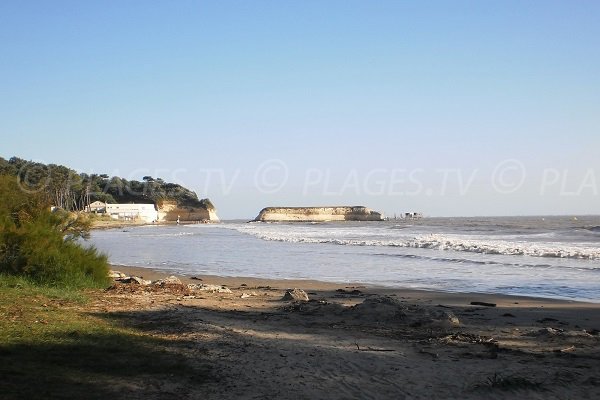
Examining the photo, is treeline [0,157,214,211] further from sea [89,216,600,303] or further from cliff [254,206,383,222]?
sea [89,216,600,303]

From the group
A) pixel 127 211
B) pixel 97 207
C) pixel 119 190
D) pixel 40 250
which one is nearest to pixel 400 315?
pixel 40 250

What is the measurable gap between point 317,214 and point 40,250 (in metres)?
150

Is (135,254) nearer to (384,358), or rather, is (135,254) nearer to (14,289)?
(14,289)

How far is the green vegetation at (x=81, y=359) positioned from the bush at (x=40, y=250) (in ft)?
11.8

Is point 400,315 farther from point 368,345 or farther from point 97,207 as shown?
point 97,207

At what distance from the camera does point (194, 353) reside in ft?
24.1

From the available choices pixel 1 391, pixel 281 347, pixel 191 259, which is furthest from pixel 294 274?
pixel 1 391

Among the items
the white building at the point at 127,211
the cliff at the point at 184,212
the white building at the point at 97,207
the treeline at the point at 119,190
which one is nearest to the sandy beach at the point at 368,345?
the treeline at the point at 119,190

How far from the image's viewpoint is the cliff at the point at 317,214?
158 m

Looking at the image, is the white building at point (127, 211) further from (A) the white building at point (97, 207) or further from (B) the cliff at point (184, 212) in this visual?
(B) the cliff at point (184, 212)

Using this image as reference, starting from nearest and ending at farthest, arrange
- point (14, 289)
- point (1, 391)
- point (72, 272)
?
1. point (1, 391)
2. point (14, 289)
3. point (72, 272)

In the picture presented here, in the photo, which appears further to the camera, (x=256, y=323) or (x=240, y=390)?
(x=256, y=323)

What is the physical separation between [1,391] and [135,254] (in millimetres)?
28876

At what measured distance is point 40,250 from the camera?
12.9 m
